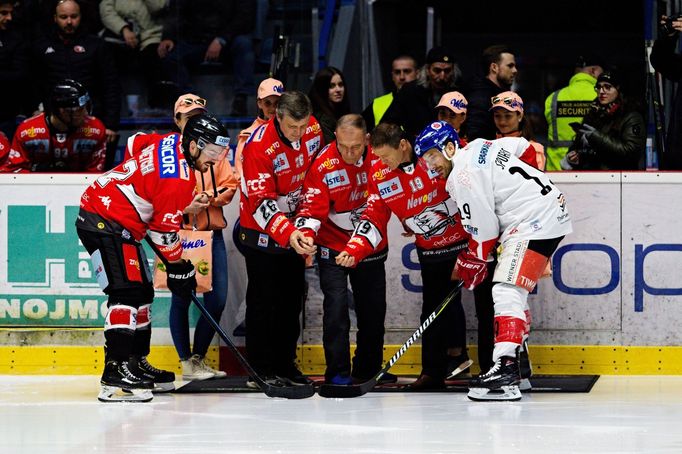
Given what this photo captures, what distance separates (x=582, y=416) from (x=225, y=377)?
83.4 inches

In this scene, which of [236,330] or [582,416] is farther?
[236,330]

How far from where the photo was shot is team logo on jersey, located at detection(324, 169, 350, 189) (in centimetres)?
650

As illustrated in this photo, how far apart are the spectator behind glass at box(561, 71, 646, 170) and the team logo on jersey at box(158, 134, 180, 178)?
2502 mm

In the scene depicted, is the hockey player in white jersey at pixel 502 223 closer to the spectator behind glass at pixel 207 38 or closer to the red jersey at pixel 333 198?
the red jersey at pixel 333 198

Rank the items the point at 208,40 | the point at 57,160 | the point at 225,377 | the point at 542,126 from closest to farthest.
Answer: the point at 225,377, the point at 57,160, the point at 208,40, the point at 542,126

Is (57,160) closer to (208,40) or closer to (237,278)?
(237,278)

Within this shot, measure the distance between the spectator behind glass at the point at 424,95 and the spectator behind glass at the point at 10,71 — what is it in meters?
2.52

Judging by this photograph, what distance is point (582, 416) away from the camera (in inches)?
227

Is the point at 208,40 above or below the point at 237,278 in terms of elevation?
above

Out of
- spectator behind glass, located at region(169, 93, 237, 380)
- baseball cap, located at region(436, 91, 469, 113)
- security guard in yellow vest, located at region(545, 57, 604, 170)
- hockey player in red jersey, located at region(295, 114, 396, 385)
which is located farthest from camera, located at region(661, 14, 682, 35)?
spectator behind glass, located at region(169, 93, 237, 380)

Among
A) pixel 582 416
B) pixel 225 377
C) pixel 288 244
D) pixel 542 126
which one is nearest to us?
pixel 582 416

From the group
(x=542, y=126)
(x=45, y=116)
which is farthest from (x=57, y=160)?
(x=542, y=126)

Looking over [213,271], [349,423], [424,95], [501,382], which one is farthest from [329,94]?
[349,423]

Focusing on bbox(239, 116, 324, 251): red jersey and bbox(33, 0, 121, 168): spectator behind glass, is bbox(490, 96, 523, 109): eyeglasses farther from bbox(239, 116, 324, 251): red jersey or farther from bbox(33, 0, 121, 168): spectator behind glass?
bbox(33, 0, 121, 168): spectator behind glass
